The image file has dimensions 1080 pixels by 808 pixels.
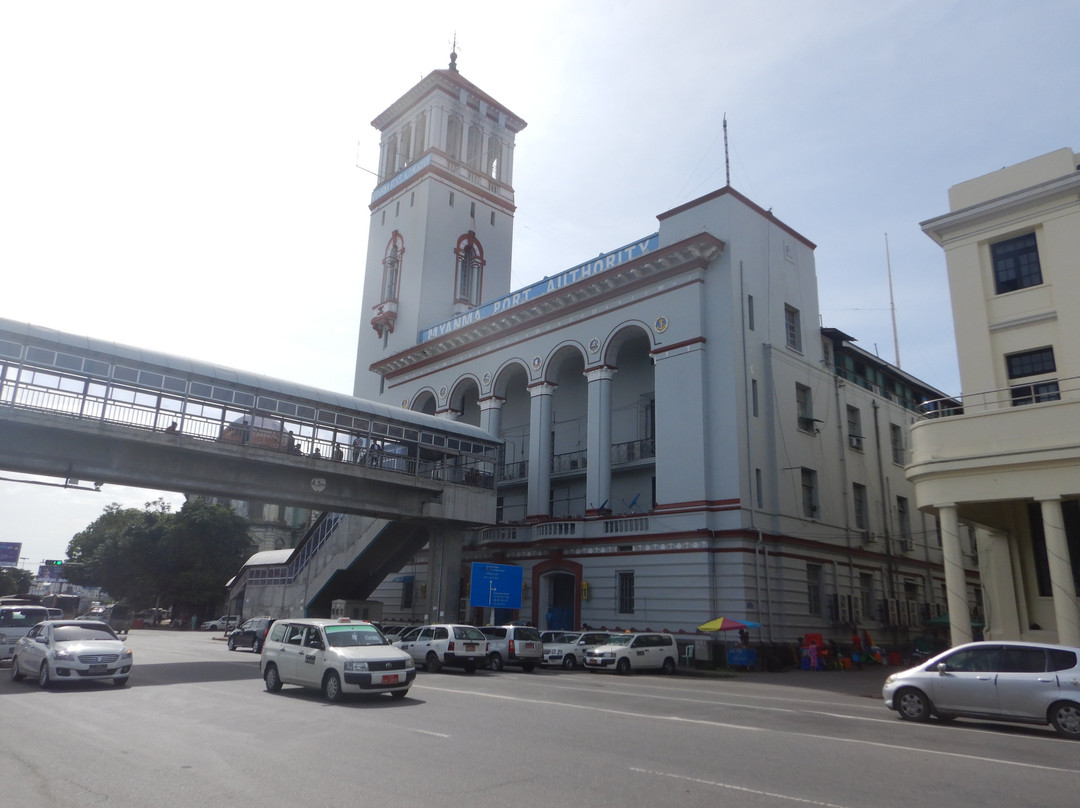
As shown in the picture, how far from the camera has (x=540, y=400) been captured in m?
38.3

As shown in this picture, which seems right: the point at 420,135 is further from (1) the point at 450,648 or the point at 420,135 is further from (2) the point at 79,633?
(2) the point at 79,633

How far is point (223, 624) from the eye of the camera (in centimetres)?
5919

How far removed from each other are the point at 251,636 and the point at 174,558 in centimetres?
3532

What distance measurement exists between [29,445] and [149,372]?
13.3ft

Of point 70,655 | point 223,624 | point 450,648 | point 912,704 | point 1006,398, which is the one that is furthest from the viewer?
point 223,624

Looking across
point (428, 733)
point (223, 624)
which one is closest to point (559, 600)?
point (428, 733)

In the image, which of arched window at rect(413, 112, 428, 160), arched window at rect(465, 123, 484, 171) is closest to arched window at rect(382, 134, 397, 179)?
arched window at rect(413, 112, 428, 160)

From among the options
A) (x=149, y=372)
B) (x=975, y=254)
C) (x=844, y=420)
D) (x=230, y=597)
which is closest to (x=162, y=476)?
(x=149, y=372)

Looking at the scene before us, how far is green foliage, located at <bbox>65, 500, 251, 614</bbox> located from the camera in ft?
211

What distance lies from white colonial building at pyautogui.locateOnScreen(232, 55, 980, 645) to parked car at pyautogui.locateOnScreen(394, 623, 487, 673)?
7.34m

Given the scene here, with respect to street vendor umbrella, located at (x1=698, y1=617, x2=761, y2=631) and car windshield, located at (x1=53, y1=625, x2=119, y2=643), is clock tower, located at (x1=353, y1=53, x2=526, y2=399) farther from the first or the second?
car windshield, located at (x1=53, y1=625, x2=119, y2=643)

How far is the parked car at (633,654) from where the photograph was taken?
25.4 meters

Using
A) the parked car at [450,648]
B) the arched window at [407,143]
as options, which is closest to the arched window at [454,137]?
the arched window at [407,143]

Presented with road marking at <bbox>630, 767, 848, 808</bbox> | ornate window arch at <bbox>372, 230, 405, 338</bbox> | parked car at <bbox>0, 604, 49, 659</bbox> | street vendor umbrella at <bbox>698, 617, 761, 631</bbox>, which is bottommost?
road marking at <bbox>630, 767, 848, 808</bbox>
